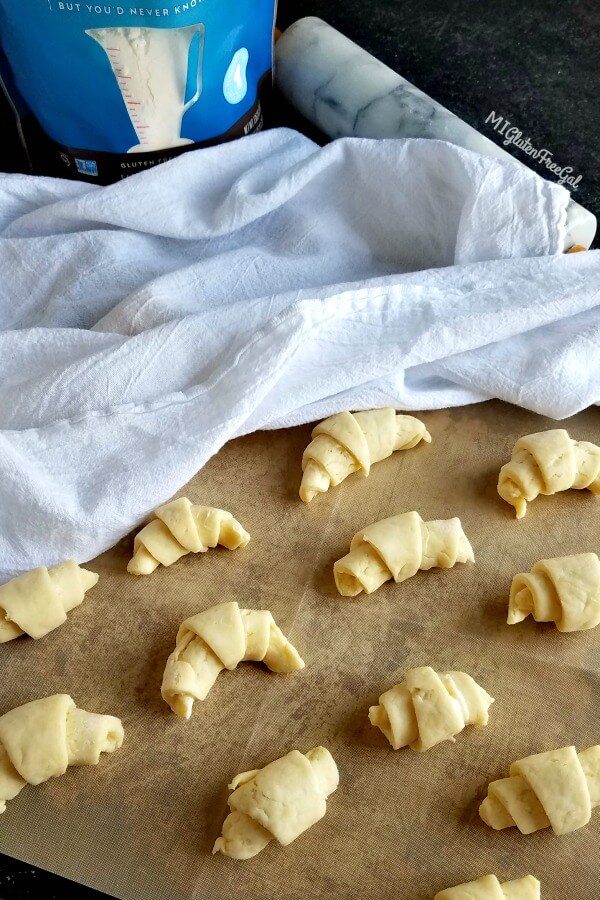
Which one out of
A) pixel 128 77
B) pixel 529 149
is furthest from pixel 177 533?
pixel 529 149

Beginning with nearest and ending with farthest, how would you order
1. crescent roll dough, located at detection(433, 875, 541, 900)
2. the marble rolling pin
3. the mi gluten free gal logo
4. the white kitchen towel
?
crescent roll dough, located at detection(433, 875, 541, 900)
the white kitchen towel
the marble rolling pin
the mi gluten free gal logo

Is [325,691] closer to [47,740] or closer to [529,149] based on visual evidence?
[47,740]

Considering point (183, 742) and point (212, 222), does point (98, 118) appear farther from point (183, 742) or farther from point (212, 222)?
point (183, 742)

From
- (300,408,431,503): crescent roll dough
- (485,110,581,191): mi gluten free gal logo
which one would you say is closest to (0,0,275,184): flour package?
(485,110,581,191): mi gluten free gal logo

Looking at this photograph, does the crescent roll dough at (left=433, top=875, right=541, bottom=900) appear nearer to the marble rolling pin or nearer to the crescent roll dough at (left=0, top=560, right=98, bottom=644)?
the crescent roll dough at (left=0, top=560, right=98, bottom=644)

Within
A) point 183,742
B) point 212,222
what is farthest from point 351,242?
point 183,742

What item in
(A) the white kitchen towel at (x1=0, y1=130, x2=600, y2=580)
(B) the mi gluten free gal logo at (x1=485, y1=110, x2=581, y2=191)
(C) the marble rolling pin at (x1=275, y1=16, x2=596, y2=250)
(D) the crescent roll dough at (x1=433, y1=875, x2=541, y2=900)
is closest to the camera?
(D) the crescent roll dough at (x1=433, y1=875, x2=541, y2=900)
